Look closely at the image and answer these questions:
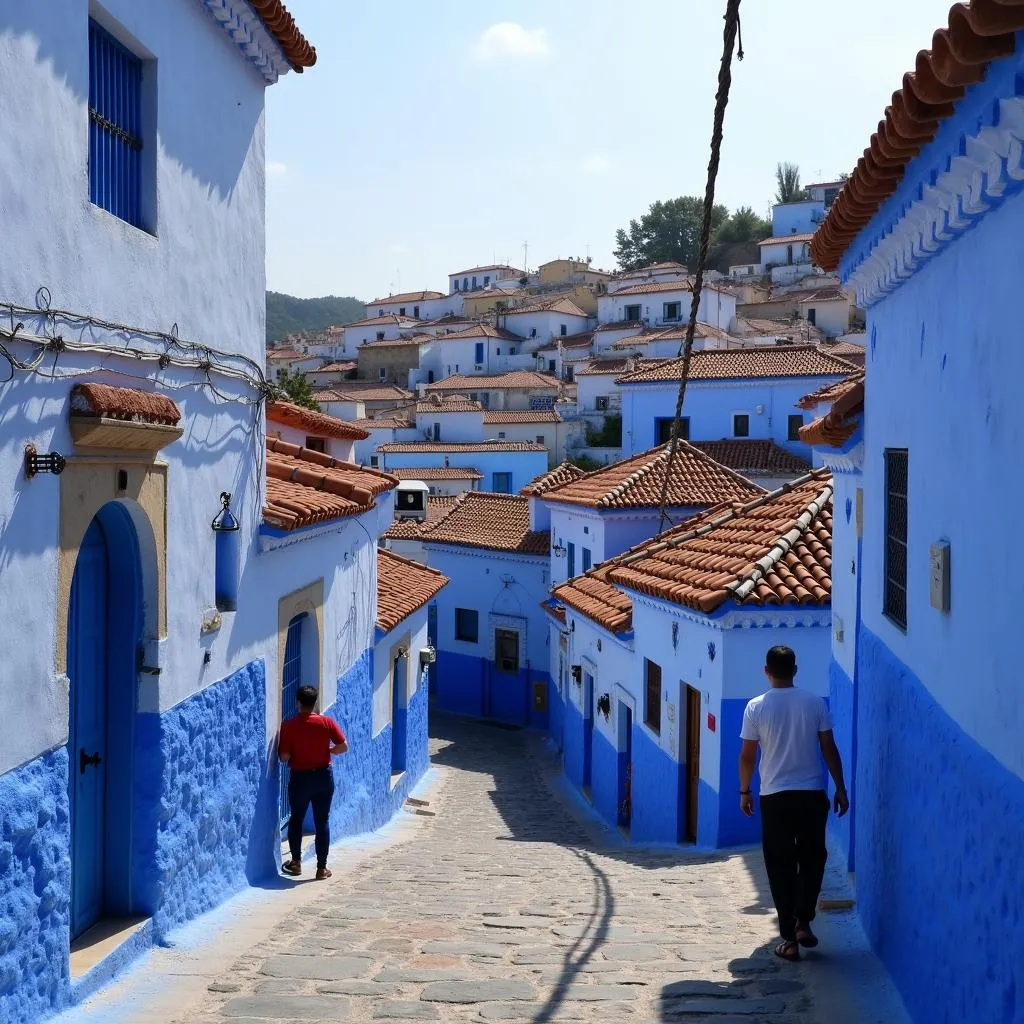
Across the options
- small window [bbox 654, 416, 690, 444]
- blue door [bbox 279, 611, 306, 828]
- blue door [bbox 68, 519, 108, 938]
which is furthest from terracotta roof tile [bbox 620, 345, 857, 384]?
blue door [bbox 68, 519, 108, 938]

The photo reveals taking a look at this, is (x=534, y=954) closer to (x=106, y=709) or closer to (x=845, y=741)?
(x=106, y=709)

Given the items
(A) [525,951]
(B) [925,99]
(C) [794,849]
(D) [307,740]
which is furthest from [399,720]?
(B) [925,99]

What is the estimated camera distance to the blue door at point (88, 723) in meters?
6.51

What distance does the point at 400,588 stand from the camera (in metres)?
19.0

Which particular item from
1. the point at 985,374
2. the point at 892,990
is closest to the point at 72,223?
the point at 985,374

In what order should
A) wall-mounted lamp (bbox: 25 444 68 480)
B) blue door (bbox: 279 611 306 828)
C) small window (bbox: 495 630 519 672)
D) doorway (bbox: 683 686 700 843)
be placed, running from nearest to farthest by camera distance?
wall-mounted lamp (bbox: 25 444 68 480), blue door (bbox: 279 611 306 828), doorway (bbox: 683 686 700 843), small window (bbox: 495 630 519 672)

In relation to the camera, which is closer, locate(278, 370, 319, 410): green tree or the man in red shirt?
the man in red shirt

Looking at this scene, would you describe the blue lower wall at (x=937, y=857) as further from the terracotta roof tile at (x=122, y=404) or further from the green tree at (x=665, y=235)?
the green tree at (x=665, y=235)

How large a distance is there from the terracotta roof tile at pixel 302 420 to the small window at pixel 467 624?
15089 mm

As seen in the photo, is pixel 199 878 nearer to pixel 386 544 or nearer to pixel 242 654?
pixel 242 654

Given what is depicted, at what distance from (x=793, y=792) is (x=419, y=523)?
31.5 meters

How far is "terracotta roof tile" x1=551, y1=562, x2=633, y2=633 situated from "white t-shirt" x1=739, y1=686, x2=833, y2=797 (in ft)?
31.7

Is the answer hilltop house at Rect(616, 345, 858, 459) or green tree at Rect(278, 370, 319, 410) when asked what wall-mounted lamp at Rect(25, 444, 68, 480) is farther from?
green tree at Rect(278, 370, 319, 410)

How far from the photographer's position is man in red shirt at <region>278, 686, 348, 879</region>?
9469mm
